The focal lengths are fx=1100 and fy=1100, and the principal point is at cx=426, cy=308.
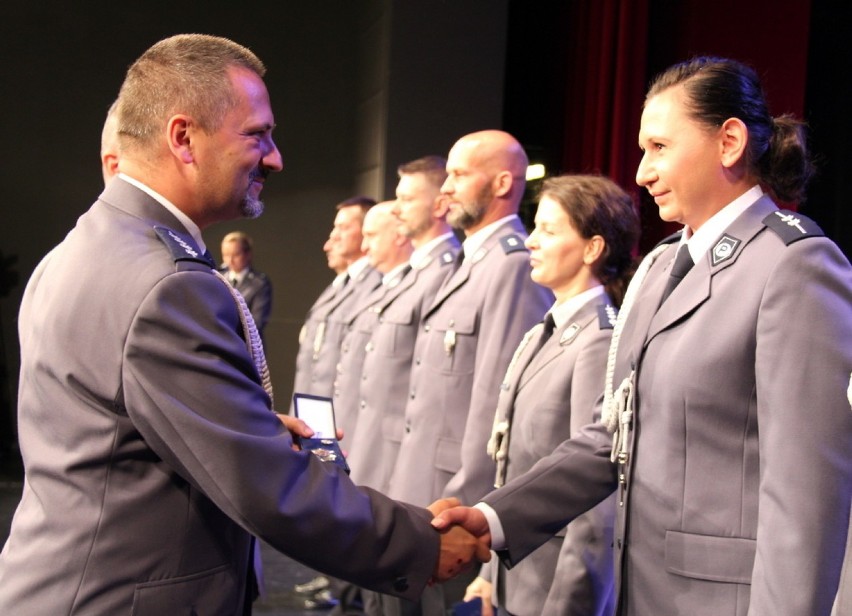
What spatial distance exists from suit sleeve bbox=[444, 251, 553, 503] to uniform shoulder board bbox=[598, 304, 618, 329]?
530mm

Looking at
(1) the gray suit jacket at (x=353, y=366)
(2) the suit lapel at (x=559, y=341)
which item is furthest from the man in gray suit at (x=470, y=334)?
(1) the gray suit jacket at (x=353, y=366)

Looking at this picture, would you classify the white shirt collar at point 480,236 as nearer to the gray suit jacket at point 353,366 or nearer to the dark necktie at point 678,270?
the gray suit jacket at point 353,366

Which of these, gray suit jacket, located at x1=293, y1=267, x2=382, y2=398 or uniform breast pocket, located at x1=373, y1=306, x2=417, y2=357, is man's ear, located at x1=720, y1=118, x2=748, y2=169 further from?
gray suit jacket, located at x1=293, y1=267, x2=382, y2=398

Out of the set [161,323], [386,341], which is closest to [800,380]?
[161,323]

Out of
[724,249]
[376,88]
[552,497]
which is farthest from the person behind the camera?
[376,88]

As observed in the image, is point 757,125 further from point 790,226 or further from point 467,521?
point 467,521

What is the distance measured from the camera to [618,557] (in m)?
A: 1.81

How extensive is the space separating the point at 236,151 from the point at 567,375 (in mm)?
1015

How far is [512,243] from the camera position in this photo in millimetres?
3230

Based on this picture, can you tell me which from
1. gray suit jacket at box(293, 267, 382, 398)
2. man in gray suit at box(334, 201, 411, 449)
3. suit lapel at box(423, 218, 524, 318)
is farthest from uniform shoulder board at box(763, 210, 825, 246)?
gray suit jacket at box(293, 267, 382, 398)

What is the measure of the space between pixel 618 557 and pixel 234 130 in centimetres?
92

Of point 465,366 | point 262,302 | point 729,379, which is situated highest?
point 729,379

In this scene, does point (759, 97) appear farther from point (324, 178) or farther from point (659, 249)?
point (324, 178)

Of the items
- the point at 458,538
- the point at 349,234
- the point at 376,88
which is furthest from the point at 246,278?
the point at 458,538
